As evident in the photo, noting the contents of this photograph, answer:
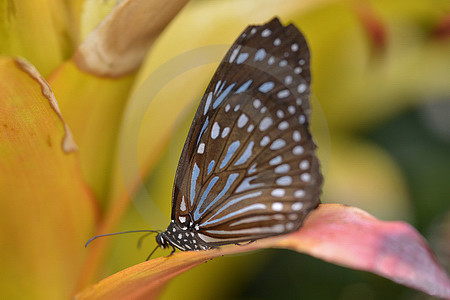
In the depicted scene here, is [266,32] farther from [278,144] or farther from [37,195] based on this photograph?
[37,195]

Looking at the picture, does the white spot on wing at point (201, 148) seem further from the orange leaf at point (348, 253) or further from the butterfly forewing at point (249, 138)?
the orange leaf at point (348, 253)

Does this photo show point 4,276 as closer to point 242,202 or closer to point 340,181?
point 242,202

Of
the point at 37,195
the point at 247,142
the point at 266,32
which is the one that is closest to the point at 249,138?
the point at 247,142

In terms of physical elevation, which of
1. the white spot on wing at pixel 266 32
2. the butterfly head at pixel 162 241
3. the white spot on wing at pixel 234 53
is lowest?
the butterfly head at pixel 162 241

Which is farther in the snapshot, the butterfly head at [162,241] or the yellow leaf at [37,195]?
the butterfly head at [162,241]

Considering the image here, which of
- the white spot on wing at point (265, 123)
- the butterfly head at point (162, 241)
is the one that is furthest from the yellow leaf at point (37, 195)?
the white spot on wing at point (265, 123)

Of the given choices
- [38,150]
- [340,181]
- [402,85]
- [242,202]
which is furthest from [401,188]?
[38,150]

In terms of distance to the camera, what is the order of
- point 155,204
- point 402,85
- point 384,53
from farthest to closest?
1. point 402,85
2. point 384,53
3. point 155,204
